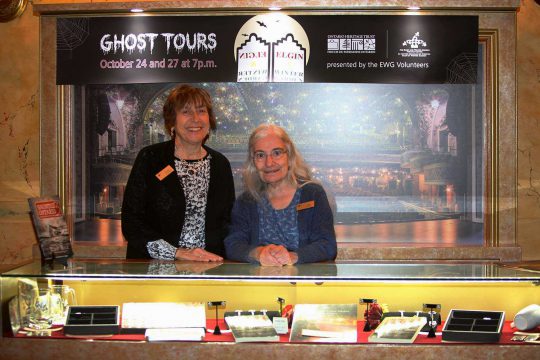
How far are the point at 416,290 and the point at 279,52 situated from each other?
3.07 m

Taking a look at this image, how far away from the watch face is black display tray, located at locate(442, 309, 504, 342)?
14.1 ft

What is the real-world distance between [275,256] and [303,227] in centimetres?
31

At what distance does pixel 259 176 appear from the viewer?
3244mm

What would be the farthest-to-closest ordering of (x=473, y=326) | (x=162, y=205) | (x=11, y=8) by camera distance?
(x=11, y=8) < (x=162, y=205) < (x=473, y=326)

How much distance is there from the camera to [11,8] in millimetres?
5613

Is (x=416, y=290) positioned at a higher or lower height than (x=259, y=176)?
lower

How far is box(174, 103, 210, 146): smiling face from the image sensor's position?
3.69 m

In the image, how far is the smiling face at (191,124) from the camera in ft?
12.1

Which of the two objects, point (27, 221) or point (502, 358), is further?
point (27, 221)

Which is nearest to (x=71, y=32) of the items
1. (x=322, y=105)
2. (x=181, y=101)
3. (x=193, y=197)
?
(x=322, y=105)

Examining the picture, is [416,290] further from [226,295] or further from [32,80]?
[32,80]

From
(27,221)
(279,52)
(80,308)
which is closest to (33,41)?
(27,221)

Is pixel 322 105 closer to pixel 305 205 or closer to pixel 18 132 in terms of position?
pixel 18 132

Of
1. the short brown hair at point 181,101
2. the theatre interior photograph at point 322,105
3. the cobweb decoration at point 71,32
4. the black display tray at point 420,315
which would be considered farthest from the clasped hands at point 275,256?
the cobweb decoration at point 71,32
